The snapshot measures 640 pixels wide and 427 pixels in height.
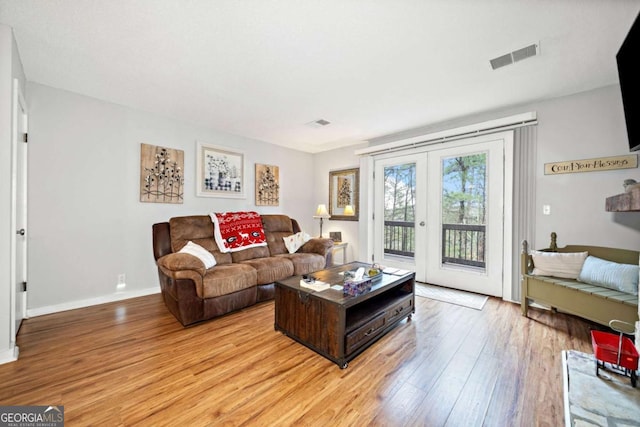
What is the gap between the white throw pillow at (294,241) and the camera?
389 centimetres

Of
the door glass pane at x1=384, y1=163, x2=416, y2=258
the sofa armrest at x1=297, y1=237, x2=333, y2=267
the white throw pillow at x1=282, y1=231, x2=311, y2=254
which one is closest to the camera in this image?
the sofa armrest at x1=297, y1=237, x2=333, y2=267

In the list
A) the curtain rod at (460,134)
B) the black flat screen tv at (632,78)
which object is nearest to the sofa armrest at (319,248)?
the curtain rod at (460,134)

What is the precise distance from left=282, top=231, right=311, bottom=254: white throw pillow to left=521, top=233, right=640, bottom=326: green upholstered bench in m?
2.73

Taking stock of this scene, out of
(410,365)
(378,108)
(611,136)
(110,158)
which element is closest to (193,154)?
(110,158)

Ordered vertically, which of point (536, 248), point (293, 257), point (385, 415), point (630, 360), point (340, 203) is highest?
point (340, 203)

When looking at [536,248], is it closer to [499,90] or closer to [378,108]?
[499,90]

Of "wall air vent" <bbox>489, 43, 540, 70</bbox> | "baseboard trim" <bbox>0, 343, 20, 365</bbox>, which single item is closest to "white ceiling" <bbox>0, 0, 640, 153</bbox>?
"wall air vent" <bbox>489, 43, 540, 70</bbox>

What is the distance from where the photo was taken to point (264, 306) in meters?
2.98

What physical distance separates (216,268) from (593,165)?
4.03m

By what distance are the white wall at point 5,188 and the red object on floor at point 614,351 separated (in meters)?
4.03

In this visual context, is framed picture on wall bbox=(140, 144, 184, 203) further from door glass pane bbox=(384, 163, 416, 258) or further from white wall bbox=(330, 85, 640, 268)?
white wall bbox=(330, 85, 640, 268)

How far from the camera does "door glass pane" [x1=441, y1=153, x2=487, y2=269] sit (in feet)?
11.0

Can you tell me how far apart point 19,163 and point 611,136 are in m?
5.62

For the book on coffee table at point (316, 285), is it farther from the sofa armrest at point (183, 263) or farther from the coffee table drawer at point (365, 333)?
the sofa armrest at point (183, 263)
